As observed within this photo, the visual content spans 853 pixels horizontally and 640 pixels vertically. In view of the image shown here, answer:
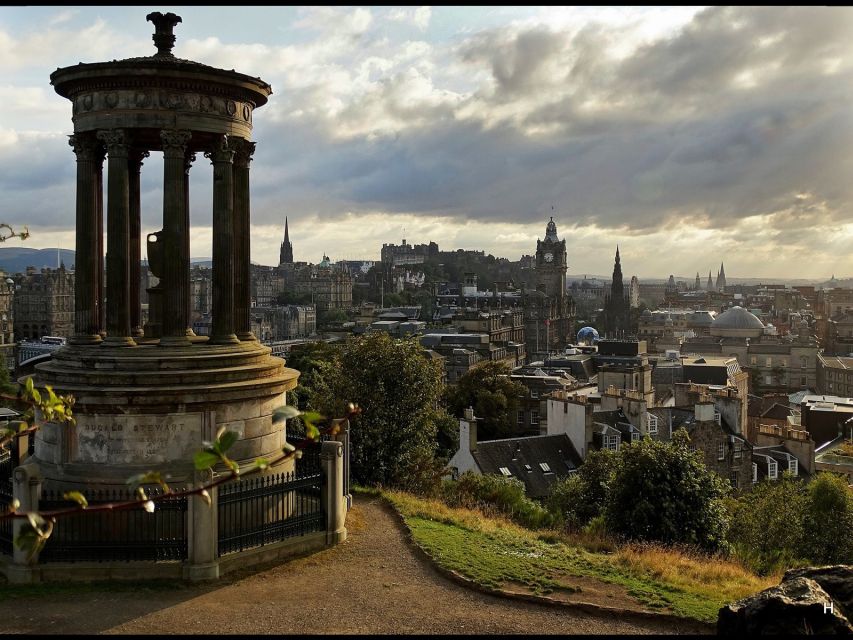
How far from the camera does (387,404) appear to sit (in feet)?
87.5

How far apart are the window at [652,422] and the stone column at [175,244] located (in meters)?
32.6

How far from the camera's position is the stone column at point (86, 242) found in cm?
1594

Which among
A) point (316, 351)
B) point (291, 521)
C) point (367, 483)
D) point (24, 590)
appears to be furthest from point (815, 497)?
point (316, 351)

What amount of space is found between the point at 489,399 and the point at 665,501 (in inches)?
1432

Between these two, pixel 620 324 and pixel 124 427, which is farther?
pixel 620 324

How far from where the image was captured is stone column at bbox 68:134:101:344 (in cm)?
1594

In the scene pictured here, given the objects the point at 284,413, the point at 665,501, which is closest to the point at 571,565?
the point at 665,501

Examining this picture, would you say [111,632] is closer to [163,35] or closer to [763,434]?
[163,35]

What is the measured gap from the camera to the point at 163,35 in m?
16.2

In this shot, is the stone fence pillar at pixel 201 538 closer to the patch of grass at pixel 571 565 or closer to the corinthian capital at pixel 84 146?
the patch of grass at pixel 571 565

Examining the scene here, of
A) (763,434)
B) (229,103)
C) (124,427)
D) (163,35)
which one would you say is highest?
(163,35)

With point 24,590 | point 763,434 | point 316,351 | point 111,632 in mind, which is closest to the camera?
point 111,632

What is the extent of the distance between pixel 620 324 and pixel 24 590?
6858 inches

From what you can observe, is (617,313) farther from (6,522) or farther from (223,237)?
(6,522)
